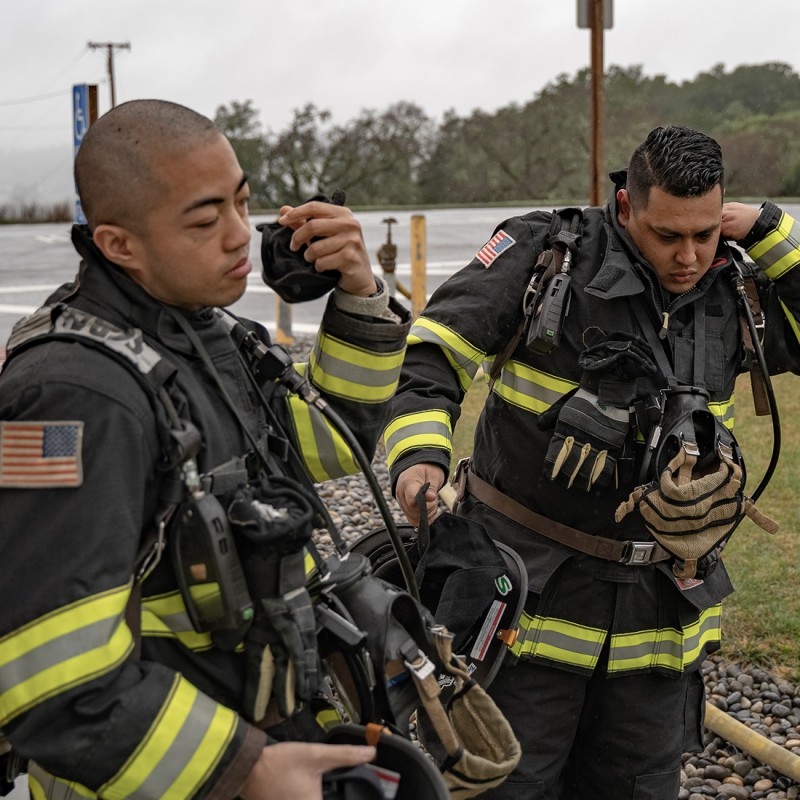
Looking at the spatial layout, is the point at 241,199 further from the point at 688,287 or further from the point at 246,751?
the point at 688,287

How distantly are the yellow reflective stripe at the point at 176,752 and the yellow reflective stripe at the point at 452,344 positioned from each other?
59.8 inches

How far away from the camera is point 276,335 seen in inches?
428

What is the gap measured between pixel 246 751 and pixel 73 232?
900 millimetres

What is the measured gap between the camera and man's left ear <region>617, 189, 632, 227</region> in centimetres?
290

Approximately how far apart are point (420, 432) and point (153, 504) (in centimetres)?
130

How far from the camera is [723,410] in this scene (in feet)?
9.32

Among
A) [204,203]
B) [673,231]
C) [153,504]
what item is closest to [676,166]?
[673,231]

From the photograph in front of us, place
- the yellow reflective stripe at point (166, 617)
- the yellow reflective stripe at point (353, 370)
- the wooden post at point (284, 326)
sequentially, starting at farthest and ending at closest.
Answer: the wooden post at point (284, 326) < the yellow reflective stripe at point (353, 370) < the yellow reflective stripe at point (166, 617)

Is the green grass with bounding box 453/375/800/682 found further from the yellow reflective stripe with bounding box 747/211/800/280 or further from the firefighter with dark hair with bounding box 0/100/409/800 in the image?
the firefighter with dark hair with bounding box 0/100/409/800

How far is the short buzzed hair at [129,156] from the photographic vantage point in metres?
1.64

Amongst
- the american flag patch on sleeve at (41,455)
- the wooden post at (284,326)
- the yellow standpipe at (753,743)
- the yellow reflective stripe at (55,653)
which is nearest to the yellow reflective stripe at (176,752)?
the yellow reflective stripe at (55,653)

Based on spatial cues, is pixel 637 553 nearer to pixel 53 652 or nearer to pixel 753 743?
pixel 753 743

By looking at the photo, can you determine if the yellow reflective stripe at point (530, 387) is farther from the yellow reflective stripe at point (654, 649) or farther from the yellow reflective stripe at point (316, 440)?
the yellow reflective stripe at point (316, 440)

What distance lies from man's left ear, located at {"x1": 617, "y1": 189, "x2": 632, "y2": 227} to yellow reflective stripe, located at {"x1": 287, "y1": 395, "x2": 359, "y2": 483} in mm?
1284
